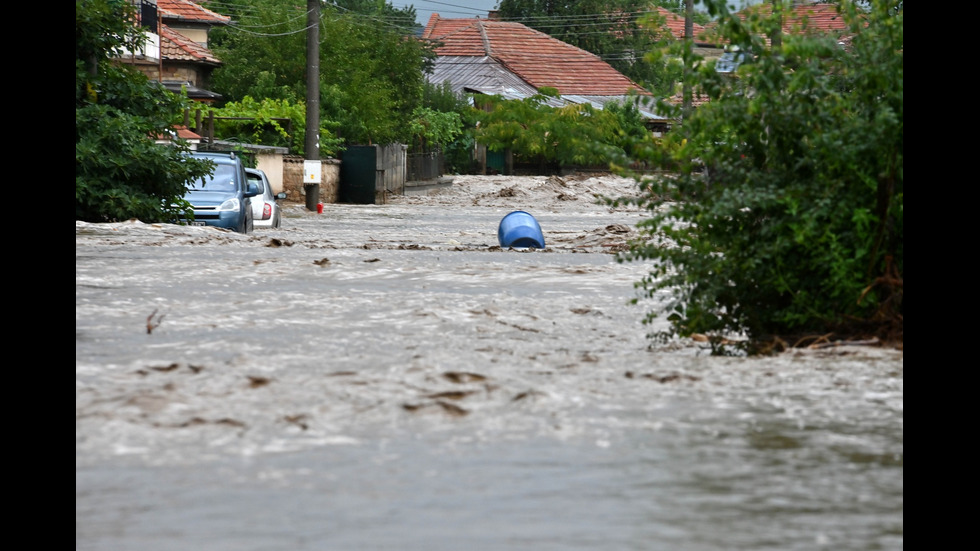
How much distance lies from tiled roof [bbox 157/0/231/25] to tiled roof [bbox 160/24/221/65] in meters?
4.58

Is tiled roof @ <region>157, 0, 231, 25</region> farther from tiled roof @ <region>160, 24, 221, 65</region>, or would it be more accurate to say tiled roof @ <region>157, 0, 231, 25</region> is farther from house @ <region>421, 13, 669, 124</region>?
house @ <region>421, 13, 669, 124</region>

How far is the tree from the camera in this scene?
19.7m

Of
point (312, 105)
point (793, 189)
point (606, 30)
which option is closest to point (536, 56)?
point (606, 30)

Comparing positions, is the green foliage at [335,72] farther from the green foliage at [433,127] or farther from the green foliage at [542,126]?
the green foliage at [542,126]

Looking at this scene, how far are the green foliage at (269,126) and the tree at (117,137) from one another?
17389 mm

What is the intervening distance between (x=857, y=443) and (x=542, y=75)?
64948 millimetres

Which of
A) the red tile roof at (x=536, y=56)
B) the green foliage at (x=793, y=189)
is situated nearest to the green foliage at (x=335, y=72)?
the red tile roof at (x=536, y=56)

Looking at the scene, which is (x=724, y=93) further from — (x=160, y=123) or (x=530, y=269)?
(x=160, y=123)

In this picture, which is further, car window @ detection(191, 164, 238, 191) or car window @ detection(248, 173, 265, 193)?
car window @ detection(248, 173, 265, 193)

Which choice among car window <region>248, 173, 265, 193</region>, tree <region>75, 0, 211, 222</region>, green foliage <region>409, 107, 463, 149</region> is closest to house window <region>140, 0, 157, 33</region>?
green foliage <region>409, 107, 463, 149</region>

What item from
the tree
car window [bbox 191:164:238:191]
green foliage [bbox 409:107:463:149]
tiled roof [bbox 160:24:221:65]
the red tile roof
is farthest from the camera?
the red tile roof
